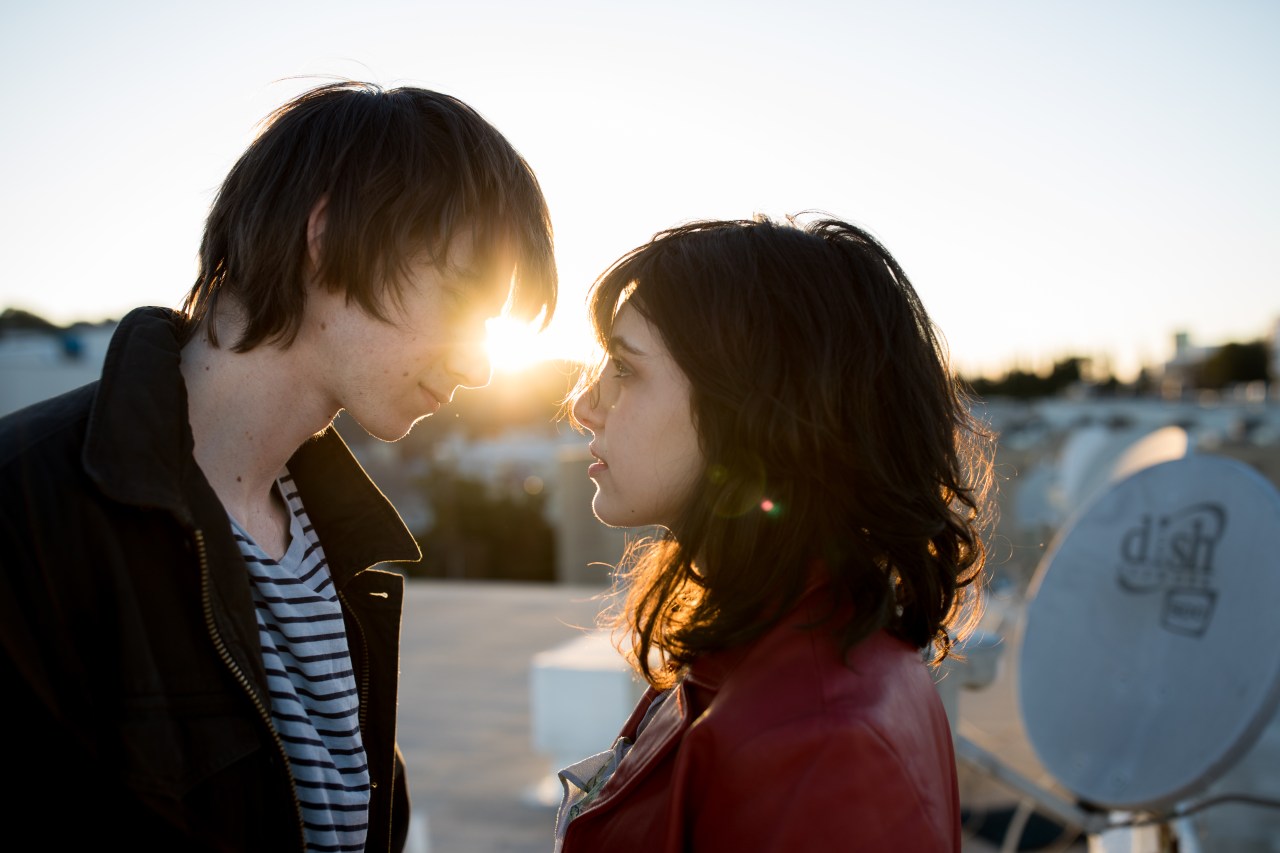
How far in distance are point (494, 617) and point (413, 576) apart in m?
5.97

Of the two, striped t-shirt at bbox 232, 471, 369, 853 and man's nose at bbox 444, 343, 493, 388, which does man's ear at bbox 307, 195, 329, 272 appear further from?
striped t-shirt at bbox 232, 471, 369, 853

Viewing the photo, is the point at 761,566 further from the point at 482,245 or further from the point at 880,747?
the point at 482,245

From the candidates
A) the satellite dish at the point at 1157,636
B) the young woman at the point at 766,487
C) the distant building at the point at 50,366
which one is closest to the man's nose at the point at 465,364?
the young woman at the point at 766,487

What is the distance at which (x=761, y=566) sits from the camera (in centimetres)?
136

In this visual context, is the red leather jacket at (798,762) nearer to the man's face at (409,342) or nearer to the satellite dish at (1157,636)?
the man's face at (409,342)

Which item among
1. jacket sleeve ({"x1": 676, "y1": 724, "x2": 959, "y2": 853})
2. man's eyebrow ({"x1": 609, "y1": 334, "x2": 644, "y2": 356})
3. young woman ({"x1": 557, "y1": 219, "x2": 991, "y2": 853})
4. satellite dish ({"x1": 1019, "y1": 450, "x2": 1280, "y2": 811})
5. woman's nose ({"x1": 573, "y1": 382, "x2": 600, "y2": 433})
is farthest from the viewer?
satellite dish ({"x1": 1019, "y1": 450, "x2": 1280, "y2": 811})

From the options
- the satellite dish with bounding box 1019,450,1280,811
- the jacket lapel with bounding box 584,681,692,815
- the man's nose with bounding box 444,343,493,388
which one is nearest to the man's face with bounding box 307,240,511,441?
the man's nose with bounding box 444,343,493,388

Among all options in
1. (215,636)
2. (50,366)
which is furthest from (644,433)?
(50,366)

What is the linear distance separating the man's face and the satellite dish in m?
2.32

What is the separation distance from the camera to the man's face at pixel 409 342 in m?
1.60

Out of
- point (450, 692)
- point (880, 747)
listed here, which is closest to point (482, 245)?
point (880, 747)

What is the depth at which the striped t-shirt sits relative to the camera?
1.52 m

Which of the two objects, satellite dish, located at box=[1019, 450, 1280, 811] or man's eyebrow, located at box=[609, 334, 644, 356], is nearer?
man's eyebrow, located at box=[609, 334, 644, 356]

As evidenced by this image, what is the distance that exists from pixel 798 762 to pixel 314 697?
93cm
